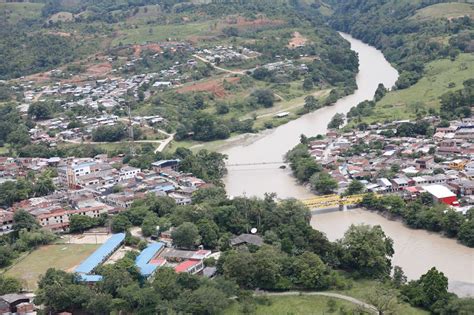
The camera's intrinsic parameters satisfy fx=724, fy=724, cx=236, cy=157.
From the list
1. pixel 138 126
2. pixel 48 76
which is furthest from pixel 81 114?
pixel 48 76

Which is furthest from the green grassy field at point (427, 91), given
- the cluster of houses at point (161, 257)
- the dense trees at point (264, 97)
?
the cluster of houses at point (161, 257)

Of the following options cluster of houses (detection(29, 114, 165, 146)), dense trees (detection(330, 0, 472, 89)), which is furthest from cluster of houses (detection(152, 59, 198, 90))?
dense trees (detection(330, 0, 472, 89))

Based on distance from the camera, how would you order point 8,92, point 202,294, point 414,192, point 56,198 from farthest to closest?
point 8,92 → point 56,198 → point 414,192 → point 202,294

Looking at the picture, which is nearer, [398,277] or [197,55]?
[398,277]

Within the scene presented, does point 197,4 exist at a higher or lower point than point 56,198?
higher

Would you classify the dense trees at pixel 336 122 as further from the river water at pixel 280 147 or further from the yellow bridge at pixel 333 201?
the yellow bridge at pixel 333 201

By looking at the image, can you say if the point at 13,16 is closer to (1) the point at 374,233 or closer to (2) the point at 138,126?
(2) the point at 138,126

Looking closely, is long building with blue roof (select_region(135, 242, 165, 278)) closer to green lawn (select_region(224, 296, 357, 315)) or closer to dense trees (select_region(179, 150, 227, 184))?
green lawn (select_region(224, 296, 357, 315))
